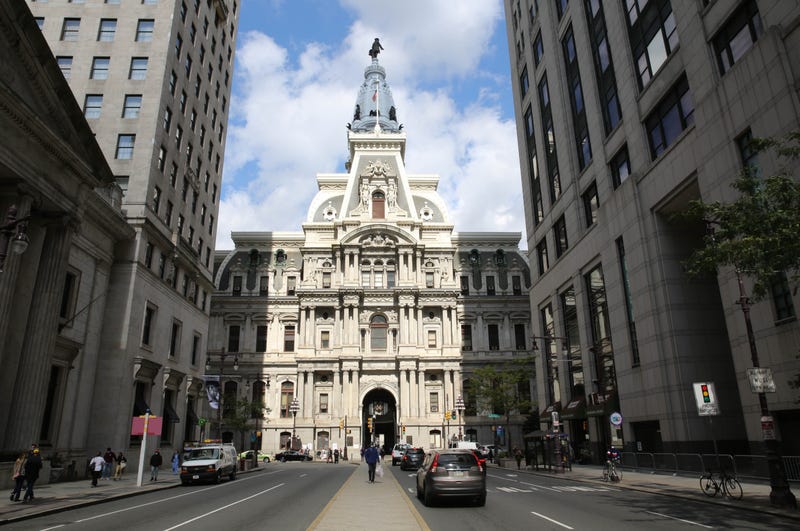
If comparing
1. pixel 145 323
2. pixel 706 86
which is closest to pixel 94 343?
pixel 145 323

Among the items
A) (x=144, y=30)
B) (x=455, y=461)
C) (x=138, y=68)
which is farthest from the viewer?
(x=144, y=30)

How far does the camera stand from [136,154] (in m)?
35.6

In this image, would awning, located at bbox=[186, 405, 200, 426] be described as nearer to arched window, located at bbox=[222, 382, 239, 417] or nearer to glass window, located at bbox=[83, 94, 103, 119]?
arched window, located at bbox=[222, 382, 239, 417]

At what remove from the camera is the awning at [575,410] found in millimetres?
36656

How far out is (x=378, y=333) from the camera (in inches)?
2677

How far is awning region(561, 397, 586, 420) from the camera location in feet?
120

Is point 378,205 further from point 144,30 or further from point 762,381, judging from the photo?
point 762,381

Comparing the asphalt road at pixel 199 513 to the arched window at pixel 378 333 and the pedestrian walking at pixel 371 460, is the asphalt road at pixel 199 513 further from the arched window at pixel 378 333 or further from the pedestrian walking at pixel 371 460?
the arched window at pixel 378 333

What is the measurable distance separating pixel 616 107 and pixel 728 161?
1351 cm

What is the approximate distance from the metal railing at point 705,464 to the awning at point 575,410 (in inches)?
190

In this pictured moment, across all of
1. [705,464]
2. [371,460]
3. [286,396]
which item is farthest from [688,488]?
[286,396]

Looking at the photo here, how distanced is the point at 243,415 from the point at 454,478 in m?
47.7

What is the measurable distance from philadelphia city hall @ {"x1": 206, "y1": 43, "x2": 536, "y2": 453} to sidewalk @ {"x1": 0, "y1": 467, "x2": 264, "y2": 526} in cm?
3120

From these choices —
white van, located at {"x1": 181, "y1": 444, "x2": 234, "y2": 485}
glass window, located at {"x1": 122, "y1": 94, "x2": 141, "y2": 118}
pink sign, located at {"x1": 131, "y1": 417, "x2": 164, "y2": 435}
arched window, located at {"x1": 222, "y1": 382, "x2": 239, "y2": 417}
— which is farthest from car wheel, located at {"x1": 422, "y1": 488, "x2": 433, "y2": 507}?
arched window, located at {"x1": 222, "y1": 382, "x2": 239, "y2": 417}
